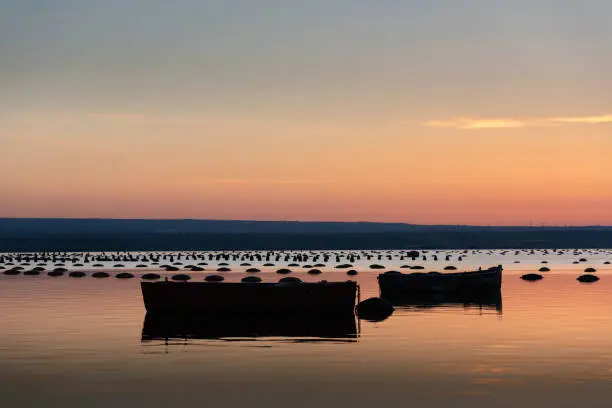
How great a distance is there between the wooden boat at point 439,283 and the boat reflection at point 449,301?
0.66 meters

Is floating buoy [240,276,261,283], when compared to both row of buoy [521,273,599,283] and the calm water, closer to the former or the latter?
the calm water

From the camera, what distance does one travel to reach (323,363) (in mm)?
43688

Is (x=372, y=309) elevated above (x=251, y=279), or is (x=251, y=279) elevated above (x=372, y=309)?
(x=251, y=279)

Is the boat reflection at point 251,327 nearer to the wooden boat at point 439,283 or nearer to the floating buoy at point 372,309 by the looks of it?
the floating buoy at point 372,309

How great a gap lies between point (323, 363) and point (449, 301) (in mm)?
48698

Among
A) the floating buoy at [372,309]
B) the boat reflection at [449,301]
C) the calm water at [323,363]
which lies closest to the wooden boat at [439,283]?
the boat reflection at [449,301]

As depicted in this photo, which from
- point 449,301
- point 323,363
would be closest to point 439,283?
point 449,301

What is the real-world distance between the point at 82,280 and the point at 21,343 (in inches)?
2804

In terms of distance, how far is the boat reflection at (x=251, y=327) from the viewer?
183 feet


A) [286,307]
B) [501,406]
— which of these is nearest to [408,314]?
[286,307]

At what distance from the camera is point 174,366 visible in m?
42.7

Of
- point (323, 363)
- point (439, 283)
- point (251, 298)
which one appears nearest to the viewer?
point (323, 363)

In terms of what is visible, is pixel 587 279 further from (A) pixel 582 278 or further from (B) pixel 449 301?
(B) pixel 449 301

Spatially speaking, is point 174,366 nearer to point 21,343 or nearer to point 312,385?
point 312,385
